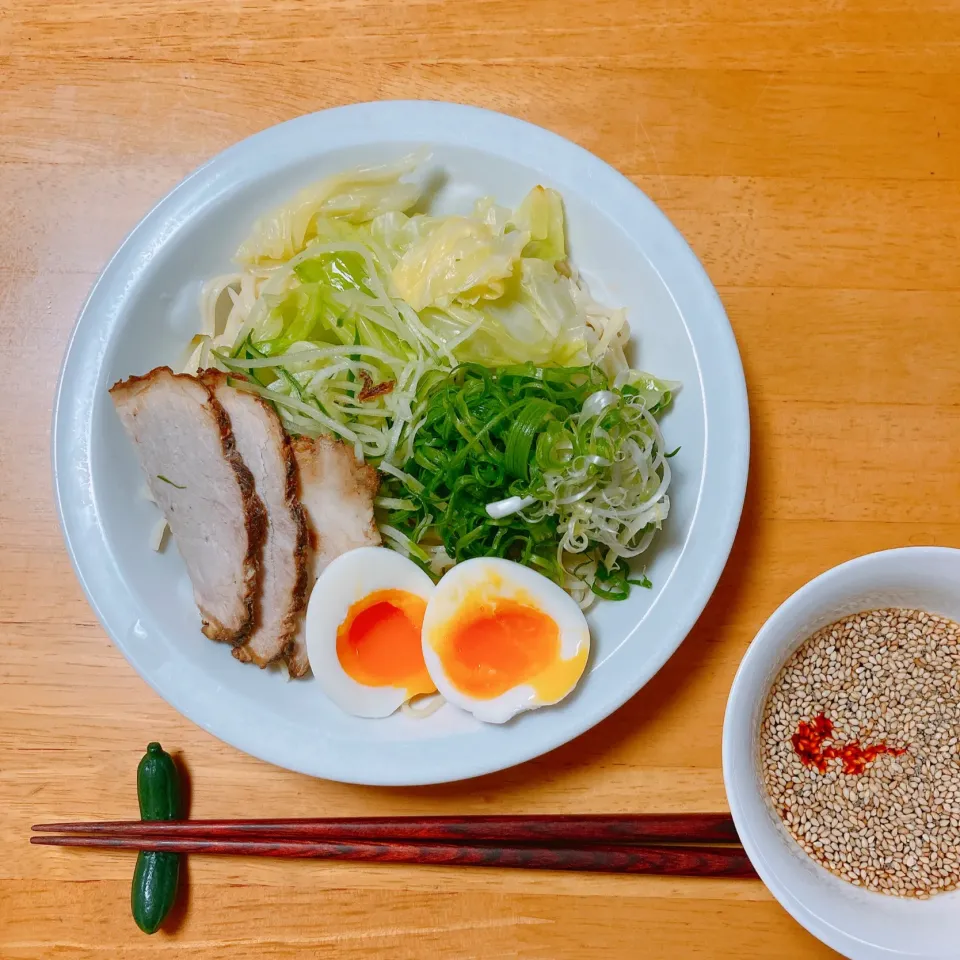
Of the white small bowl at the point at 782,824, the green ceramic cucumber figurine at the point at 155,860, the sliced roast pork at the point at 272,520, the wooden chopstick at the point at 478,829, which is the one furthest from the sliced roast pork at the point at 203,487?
the white small bowl at the point at 782,824

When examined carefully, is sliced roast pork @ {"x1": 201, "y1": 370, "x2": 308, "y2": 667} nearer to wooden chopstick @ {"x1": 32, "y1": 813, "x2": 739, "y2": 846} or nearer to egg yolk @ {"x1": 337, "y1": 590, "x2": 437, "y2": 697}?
egg yolk @ {"x1": 337, "y1": 590, "x2": 437, "y2": 697}

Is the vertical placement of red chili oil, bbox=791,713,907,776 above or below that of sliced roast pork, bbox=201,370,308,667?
below

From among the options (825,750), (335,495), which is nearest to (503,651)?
(335,495)

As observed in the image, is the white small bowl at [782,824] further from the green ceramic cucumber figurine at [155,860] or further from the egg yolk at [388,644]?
the green ceramic cucumber figurine at [155,860]

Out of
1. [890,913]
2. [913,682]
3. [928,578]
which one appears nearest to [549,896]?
[890,913]

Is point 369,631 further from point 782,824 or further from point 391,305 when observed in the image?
point 782,824

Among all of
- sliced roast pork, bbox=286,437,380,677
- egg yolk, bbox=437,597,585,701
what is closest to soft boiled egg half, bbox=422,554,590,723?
egg yolk, bbox=437,597,585,701

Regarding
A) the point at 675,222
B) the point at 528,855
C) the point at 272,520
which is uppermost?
the point at 675,222
